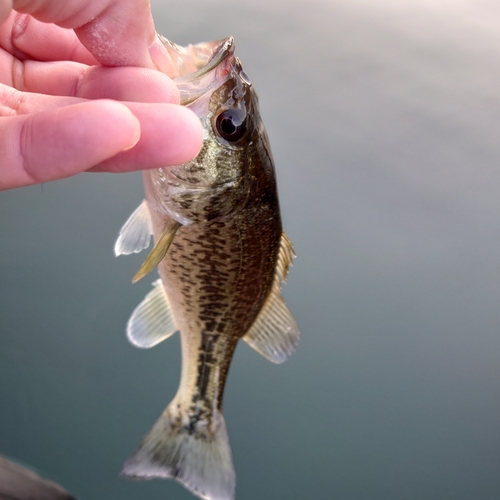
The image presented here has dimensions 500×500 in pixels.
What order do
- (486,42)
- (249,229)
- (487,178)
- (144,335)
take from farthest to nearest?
(486,42) < (487,178) < (144,335) < (249,229)

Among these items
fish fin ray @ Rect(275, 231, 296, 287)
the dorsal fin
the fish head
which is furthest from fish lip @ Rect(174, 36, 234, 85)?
the dorsal fin

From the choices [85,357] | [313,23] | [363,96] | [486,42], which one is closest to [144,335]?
[85,357]

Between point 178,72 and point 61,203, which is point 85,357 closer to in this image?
point 61,203

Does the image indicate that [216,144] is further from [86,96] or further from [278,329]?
[278,329]

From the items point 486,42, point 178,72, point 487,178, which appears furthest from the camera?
point 486,42

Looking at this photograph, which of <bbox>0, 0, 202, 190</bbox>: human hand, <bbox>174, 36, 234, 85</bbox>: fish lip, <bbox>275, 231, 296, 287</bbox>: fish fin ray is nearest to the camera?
<bbox>0, 0, 202, 190</bbox>: human hand

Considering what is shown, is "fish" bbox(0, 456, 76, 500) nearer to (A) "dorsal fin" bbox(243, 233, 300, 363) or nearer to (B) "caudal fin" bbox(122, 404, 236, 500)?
(B) "caudal fin" bbox(122, 404, 236, 500)
